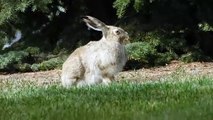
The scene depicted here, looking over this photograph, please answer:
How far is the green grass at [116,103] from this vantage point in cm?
602

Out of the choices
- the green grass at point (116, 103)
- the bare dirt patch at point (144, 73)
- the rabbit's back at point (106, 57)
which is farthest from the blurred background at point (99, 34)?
the green grass at point (116, 103)

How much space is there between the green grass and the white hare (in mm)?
793

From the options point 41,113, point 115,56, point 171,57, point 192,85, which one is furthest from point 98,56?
point 171,57

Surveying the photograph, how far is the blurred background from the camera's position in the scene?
13.5 meters

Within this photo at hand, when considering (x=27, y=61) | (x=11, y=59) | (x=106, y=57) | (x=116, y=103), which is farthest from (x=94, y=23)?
(x=27, y=61)

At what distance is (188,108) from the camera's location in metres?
6.24

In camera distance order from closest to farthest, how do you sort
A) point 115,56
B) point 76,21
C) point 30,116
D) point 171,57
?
point 30,116, point 115,56, point 171,57, point 76,21

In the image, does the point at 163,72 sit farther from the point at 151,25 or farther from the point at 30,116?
the point at 30,116

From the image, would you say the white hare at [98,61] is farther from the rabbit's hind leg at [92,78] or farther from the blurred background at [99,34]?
the blurred background at [99,34]

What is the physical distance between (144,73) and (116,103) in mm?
5688

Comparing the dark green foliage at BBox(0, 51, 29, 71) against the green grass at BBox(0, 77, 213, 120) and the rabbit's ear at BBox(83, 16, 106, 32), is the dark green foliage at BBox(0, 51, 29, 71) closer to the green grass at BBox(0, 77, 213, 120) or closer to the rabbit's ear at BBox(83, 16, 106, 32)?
the rabbit's ear at BBox(83, 16, 106, 32)

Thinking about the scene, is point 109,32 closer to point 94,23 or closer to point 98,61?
point 94,23

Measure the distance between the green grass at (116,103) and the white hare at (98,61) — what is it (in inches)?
31.2

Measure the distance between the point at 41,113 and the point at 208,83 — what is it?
2766mm
